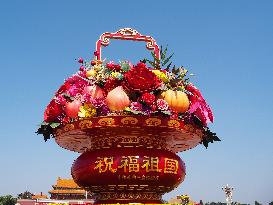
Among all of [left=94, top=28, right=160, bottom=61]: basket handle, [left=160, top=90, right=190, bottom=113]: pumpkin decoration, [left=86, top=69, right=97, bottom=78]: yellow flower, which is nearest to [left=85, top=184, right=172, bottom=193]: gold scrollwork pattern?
[left=160, top=90, right=190, bottom=113]: pumpkin decoration

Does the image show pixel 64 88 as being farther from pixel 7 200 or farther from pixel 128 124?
pixel 7 200

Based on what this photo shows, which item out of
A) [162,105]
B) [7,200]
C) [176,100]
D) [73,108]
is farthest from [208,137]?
[7,200]

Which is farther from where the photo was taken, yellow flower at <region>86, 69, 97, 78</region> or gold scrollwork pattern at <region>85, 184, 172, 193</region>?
yellow flower at <region>86, 69, 97, 78</region>

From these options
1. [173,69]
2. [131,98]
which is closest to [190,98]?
[173,69]

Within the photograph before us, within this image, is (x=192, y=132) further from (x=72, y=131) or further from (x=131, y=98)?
(x=72, y=131)

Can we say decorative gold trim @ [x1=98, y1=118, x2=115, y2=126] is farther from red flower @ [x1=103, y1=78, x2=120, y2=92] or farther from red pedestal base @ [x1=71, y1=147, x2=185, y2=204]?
red flower @ [x1=103, y1=78, x2=120, y2=92]

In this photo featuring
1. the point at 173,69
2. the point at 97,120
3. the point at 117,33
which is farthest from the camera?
the point at 117,33
